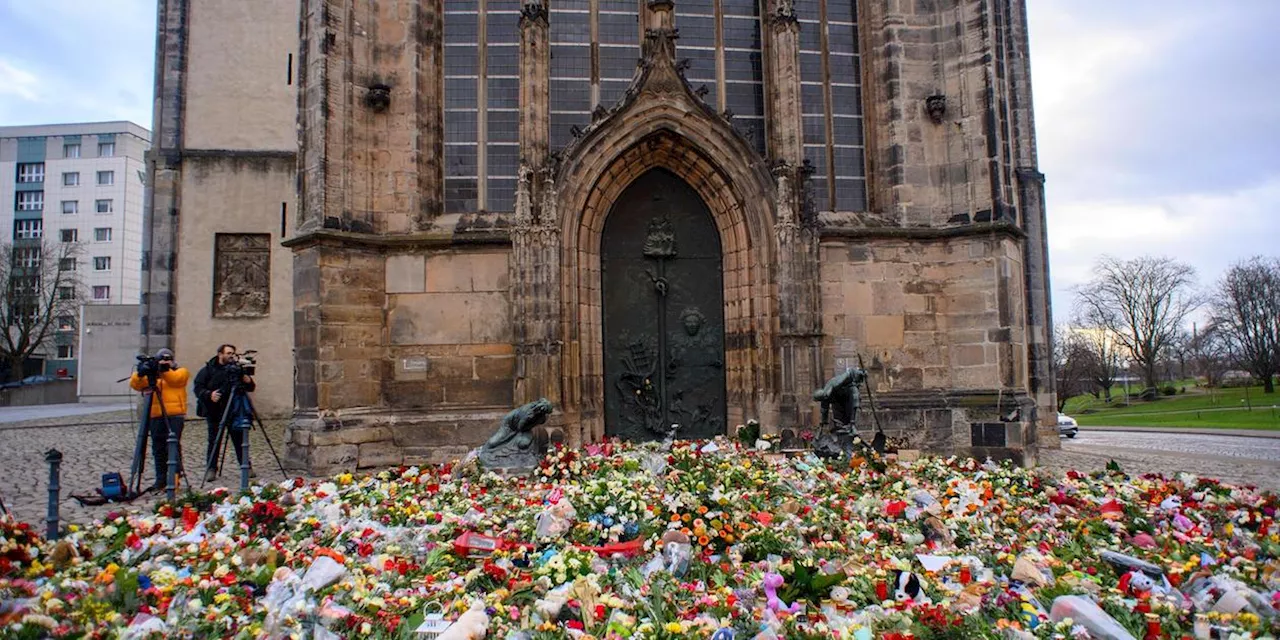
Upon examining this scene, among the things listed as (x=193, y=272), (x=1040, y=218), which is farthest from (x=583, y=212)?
(x=193, y=272)

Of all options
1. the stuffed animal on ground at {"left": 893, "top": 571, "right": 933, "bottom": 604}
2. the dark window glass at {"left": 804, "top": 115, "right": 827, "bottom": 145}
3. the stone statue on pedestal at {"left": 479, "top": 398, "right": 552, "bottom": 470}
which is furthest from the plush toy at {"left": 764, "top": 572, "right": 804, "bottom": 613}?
the dark window glass at {"left": 804, "top": 115, "right": 827, "bottom": 145}

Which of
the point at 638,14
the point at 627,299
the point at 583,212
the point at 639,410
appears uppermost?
the point at 638,14

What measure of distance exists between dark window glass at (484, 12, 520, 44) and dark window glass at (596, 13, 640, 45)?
1.22 metres

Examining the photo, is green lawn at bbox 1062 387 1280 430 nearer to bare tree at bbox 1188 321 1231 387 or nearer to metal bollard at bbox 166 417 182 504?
bare tree at bbox 1188 321 1231 387

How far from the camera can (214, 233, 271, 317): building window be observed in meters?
18.5

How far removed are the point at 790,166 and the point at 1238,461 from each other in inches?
331

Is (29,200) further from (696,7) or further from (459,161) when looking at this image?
(696,7)

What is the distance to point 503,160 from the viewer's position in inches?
453

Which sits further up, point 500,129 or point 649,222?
point 500,129

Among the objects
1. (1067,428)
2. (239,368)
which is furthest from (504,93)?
(1067,428)

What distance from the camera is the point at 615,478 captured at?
24.5 feet

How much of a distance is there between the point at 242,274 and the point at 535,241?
11.4 m

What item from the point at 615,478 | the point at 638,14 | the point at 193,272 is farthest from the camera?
the point at 193,272

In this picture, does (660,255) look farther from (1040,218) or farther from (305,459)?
(1040,218)
